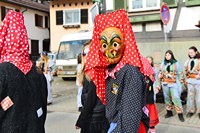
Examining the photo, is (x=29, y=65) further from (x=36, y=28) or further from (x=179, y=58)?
(x=36, y=28)

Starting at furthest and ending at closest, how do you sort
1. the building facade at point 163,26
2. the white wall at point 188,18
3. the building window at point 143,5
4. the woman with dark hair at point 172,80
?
the building window at point 143,5 → the white wall at point 188,18 → the building facade at point 163,26 → the woman with dark hair at point 172,80

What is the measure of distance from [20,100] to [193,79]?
16.7 feet

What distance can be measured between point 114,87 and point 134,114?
329 millimetres

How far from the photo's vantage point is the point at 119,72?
7.39 ft

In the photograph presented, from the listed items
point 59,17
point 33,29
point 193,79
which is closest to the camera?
point 193,79

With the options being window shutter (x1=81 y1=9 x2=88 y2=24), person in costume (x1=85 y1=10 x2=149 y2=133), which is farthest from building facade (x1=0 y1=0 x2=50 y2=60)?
person in costume (x1=85 y1=10 x2=149 y2=133)

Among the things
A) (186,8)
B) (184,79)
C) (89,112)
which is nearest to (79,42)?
(186,8)

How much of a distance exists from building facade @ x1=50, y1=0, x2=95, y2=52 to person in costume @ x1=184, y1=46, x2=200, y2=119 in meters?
16.3

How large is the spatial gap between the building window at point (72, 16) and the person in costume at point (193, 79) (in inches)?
666

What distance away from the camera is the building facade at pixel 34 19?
78.9 ft

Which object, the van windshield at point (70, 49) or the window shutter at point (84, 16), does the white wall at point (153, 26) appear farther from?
the window shutter at point (84, 16)

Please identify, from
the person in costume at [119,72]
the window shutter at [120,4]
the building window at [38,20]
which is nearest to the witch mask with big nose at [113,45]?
the person in costume at [119,72]

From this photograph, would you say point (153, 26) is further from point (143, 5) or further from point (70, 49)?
point (70, 49)

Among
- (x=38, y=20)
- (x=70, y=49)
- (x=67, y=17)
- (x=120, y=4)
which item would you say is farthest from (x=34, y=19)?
(x=120, y=4)
